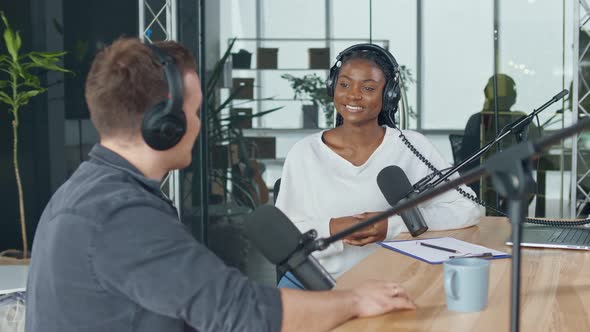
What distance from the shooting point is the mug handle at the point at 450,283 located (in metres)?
1.39

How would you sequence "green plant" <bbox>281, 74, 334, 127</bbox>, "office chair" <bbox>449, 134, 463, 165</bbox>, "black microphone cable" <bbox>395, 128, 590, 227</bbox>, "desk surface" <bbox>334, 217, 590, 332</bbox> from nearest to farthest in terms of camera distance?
"desk surface" <bbox>334, 217, 590, 332</bbox> < "black microphone cable" <bbox>395, 128, 590, 227</bbox> < "office chair" <bbox>449, 134, 463, 165</bbox> < "green plant" <bbox>281, 74, 334, 127</bbox>

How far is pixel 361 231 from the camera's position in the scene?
83.7 inches

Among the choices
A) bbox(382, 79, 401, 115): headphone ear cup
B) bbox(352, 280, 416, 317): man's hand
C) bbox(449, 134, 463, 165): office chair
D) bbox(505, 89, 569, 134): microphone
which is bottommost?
bbox(352, 280, 416, 317): man's hand

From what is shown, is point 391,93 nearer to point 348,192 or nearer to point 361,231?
point 348,192

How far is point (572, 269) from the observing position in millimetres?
1756

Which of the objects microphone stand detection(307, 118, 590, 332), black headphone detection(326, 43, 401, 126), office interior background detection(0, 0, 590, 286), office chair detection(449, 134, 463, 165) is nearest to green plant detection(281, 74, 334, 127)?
office interior background detection(0, 0, 590, 286)

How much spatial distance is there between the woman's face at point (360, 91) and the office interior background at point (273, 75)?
1855 millimetres

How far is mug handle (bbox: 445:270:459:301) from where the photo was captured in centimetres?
139

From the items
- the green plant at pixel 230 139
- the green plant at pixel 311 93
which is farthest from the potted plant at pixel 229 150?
the green plant at pixel 311 93

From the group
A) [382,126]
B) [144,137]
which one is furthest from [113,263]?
[382,126]

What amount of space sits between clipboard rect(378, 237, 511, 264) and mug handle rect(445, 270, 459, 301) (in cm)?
40

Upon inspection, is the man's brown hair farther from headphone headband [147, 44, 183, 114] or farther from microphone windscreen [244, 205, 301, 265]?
microphone windscreen [244, 205, 301, 265]

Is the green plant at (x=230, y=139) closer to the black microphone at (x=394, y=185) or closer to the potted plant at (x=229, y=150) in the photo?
the potted plant at (x=229, y=150)

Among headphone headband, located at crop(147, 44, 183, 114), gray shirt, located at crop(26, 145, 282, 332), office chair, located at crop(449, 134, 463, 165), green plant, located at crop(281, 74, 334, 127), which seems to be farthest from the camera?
green plant, located at crop(281, 74, 334, 127)
